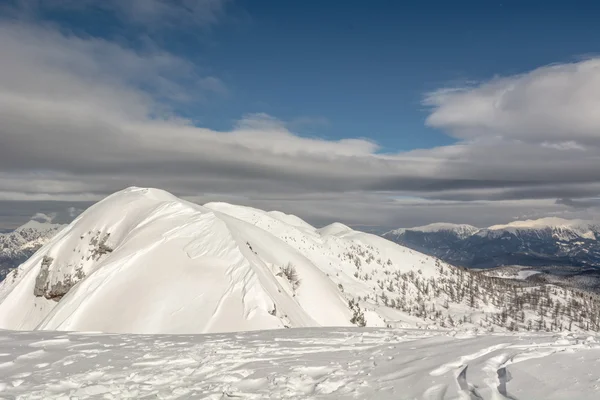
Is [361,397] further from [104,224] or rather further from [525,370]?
[104,224]

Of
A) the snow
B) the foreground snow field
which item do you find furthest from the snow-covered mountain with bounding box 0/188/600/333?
the foreground snow field

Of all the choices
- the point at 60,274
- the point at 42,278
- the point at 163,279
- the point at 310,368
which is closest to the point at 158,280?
the point at 163,279

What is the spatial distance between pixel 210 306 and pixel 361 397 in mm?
21079

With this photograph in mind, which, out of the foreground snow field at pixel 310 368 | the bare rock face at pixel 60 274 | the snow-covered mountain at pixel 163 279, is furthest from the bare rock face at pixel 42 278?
the foreground snow field at pixel 310 368

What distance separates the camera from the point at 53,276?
4109 centimetres

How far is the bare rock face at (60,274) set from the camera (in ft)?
129

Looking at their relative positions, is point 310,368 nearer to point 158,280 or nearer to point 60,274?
point 158,280

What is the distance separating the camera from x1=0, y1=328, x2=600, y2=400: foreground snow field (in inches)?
293

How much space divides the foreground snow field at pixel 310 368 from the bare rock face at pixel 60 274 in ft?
96.5

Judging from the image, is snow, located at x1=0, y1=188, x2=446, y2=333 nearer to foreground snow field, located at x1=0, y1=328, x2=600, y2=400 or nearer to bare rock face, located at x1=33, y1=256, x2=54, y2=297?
bare rock face, located at x1=33, y1=256, x2=54, y2=297

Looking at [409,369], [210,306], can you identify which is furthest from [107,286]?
[409,369]

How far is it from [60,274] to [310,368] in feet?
134

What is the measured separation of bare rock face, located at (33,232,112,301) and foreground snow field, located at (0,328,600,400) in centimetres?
2942

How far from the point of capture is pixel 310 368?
9.46 m
